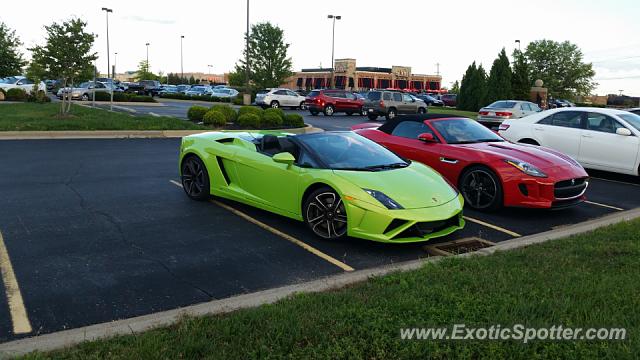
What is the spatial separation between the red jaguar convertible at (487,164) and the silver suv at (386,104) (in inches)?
772

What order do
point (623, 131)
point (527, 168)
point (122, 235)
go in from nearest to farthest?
point (122, 235) → point (527, 168) → point (623, 131)

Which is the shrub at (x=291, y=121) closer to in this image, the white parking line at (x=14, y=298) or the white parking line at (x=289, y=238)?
the white parking line at (x=289, y=238)

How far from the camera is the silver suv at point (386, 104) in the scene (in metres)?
28.7

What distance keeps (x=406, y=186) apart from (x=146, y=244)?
120 inches

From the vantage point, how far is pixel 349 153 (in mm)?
6758

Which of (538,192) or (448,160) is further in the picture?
(448,160)

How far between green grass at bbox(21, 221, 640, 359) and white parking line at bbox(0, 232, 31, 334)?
2.37ft

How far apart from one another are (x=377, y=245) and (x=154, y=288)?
2.62 meters

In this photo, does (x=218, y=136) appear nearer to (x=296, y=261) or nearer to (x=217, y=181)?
(x=217, y=181)

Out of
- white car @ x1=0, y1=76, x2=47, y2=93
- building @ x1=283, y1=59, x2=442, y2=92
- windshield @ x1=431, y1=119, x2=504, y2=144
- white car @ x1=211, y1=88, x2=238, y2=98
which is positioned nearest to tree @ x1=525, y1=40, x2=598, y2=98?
building @ x1=283, y1=59, x2=442, y2=92

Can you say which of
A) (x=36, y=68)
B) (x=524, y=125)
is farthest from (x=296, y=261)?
(x=36, y=68)

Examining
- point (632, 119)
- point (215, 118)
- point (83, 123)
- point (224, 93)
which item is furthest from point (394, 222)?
point (224, 93)

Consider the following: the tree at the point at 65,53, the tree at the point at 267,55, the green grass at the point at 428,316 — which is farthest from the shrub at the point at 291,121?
the tree at the point at 267,55

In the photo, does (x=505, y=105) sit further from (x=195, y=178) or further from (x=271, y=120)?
(x=195, y=178)
